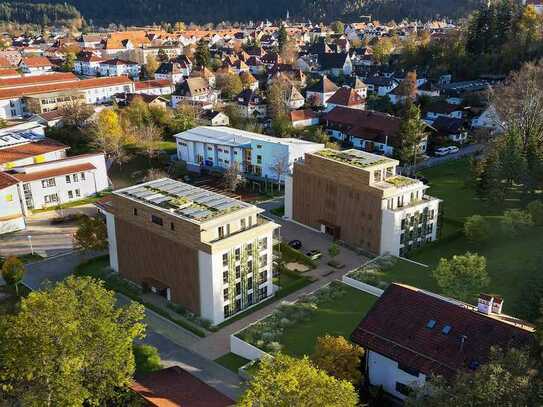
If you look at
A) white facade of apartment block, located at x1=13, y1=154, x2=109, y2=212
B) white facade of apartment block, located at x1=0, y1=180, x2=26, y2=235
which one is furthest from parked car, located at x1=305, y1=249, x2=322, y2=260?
white facade of apartment block, located at x1=13, y1=154, x2=109, y2=212

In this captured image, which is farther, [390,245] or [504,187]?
[504,187]

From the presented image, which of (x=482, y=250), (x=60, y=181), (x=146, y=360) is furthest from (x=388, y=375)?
(x=60, y=181)

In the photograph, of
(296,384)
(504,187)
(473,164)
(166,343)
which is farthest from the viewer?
(473,164)

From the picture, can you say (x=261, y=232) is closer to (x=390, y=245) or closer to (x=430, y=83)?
(x=390, y=245)

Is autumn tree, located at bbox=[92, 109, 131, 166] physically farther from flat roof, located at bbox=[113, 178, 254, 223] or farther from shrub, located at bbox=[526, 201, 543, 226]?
shrub, located at bbox=[526, 201, 543, 226]

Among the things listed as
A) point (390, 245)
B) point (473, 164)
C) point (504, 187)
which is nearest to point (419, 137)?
point (473, 164)

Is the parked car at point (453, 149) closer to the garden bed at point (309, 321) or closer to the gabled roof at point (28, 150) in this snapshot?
the garden bed at point (309, 321)
